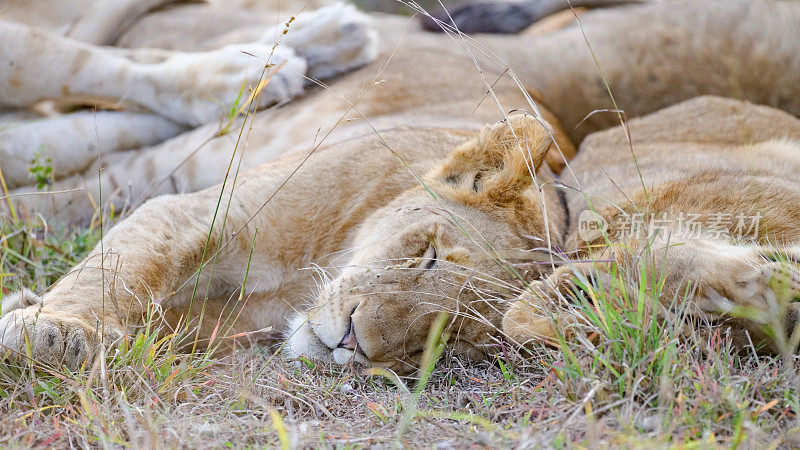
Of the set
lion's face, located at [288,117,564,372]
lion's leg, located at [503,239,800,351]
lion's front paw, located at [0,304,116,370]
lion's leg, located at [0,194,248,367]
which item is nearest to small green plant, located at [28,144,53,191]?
lion's leg, located at [0,194,248,367]

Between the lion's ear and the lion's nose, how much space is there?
1.85 ft

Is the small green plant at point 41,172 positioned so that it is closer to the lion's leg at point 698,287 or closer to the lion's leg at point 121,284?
the lion's leg at point 121,284

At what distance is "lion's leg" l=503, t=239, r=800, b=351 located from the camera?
1.68m

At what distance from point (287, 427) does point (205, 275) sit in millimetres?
979

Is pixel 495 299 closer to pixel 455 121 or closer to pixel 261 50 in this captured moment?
pixel 455 121

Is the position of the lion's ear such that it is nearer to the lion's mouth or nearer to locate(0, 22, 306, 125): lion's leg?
the lion's mouth

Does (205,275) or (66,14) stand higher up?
(66,14)

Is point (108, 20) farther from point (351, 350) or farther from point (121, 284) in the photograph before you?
point (351, 350)

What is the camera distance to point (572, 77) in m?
3.91

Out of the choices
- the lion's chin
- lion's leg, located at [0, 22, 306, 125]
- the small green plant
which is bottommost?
the lion's chin

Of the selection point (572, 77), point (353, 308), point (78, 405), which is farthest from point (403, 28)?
point (78, 405)

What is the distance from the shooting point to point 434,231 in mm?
2197

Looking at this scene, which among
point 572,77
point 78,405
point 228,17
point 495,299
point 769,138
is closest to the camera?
point 78,405

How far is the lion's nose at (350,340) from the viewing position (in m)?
2.01
